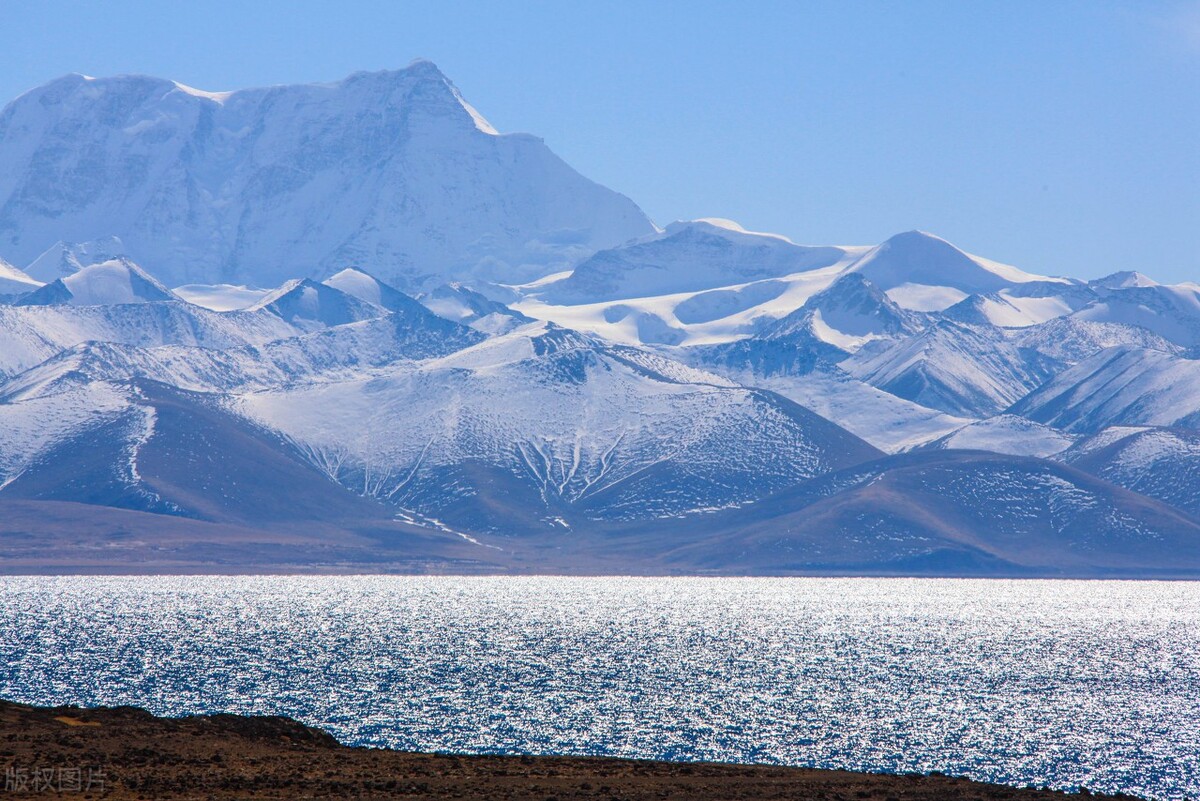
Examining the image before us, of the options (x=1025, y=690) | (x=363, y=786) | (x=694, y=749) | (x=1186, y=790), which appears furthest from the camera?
(x=1025, y=690)

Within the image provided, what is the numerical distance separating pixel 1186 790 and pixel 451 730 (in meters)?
59.3

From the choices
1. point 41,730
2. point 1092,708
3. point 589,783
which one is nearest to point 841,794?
point 589,783

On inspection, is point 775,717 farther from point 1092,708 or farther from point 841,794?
point 841,794

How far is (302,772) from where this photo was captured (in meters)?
83.7

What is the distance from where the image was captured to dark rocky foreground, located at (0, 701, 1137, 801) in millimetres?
77188

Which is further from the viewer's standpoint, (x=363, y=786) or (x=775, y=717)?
(x=775, y=717)

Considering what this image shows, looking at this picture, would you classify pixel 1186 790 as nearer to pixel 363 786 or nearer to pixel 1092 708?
pixel 1092 708

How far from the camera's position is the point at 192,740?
91.4 metres

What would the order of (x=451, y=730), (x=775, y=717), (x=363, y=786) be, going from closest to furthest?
(x=363, y=786) < (x=451, y=730) < (x=775, y=717)

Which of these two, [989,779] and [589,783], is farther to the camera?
[989,779]

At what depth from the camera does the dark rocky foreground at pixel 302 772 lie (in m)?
77.2

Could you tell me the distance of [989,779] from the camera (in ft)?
393

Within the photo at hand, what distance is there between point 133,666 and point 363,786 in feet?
406

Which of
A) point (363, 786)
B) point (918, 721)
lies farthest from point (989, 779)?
point (363, 786)
